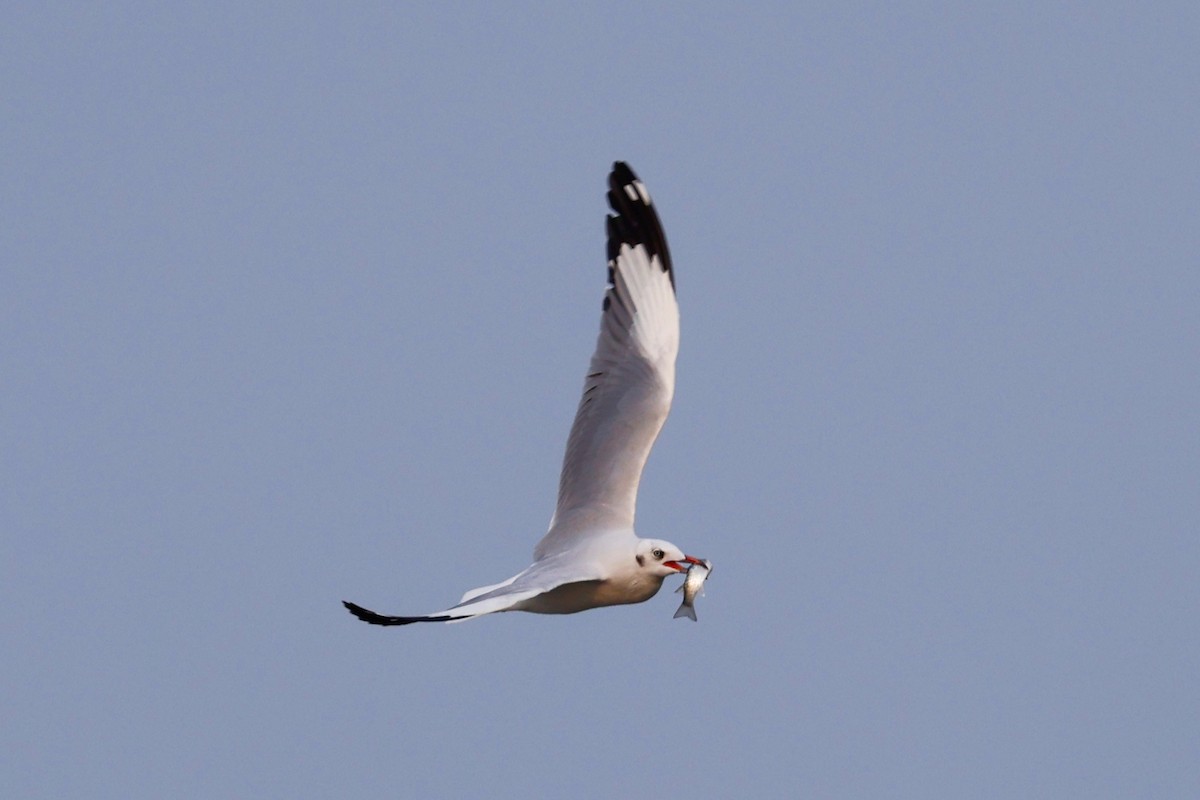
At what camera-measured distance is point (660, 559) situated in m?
12.7

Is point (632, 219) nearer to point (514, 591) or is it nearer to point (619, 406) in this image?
point (619, 406)

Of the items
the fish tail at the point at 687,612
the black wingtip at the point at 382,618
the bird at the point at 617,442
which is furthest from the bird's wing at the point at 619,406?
the black wingtip at the point at 382,618

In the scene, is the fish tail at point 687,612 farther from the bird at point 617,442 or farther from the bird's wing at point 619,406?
the bird's wing at point 619,406

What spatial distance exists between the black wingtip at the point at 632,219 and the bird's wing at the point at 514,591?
2.98 meters

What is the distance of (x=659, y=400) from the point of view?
45.1 feet

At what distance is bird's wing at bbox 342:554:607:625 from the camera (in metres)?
11.1

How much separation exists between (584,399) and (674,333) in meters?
0.95

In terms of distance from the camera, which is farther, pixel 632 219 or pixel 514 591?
pixel 632 219

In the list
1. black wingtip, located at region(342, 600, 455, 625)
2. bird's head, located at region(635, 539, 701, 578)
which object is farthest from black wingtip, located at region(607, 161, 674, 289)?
black wingtip, located at region(342, 600, 455, 625)

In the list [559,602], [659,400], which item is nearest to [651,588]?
[559,602]

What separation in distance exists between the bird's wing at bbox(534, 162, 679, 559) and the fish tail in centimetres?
100

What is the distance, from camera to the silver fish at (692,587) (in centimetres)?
1262

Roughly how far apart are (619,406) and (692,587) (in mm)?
1804

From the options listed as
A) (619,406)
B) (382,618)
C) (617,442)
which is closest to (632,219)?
(619,406)
